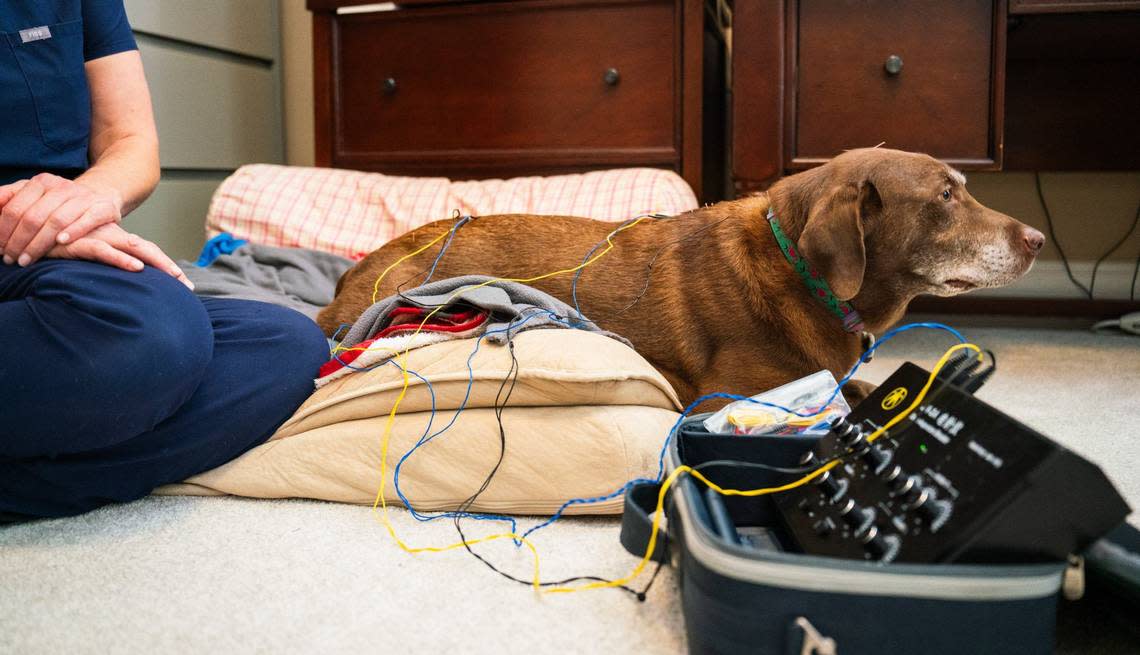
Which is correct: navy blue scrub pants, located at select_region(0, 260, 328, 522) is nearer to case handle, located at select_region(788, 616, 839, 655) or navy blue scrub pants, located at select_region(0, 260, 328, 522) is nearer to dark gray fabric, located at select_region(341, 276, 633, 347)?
dark gray fabric, located at select_region(341, 276, 633, 347)

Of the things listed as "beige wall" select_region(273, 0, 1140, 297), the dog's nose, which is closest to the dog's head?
the dog's nose

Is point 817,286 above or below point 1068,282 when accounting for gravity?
above

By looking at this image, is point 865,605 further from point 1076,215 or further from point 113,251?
point 1076,215

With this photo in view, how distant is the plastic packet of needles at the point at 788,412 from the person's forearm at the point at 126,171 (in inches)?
35.1

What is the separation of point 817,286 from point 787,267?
0.06m

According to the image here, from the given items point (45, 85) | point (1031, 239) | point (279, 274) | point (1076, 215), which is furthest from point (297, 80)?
point (1076, 215)

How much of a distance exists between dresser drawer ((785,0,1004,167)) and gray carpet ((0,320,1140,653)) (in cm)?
93

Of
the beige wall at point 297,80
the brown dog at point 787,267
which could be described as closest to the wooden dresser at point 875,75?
the brown dog at point 787,267

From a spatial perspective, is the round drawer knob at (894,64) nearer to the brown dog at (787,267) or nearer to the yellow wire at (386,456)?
the brown dog at (787,267)

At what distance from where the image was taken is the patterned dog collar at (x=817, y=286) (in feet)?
4.70

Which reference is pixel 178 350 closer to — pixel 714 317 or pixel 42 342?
pixel 42 342

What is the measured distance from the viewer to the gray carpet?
823 millimetres

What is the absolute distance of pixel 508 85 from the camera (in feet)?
8.18

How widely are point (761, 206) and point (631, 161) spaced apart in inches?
34.4
